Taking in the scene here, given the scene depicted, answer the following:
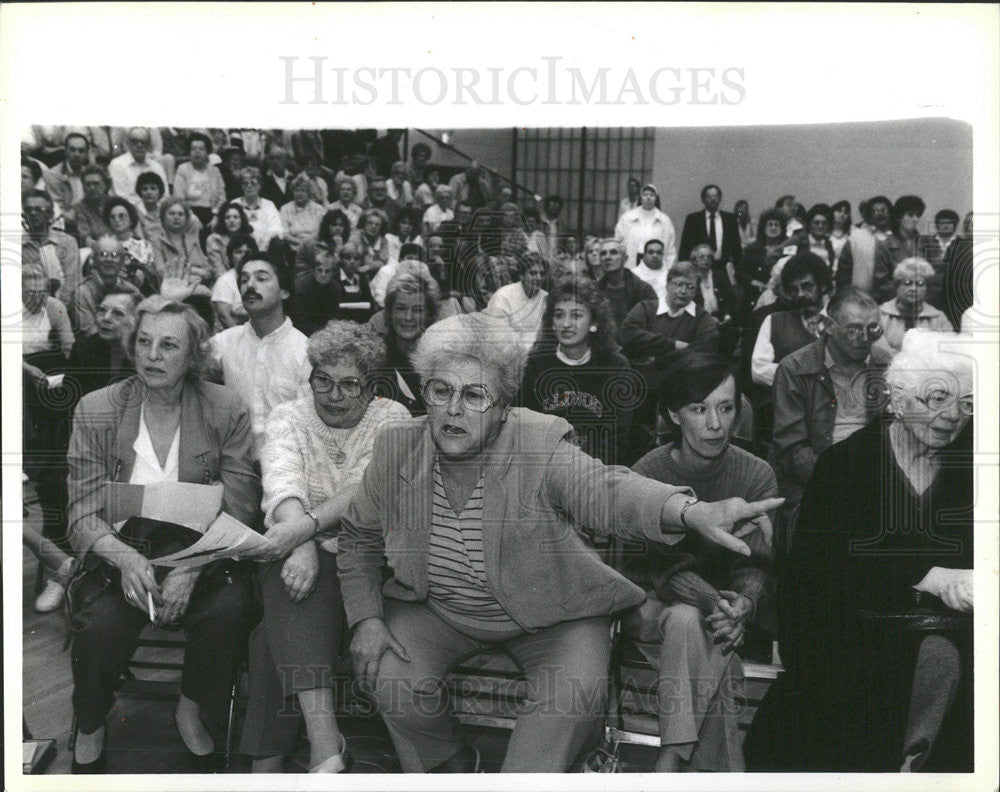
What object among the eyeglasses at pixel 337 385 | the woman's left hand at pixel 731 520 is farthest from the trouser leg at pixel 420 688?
the woman's left hand at pixel 731 520

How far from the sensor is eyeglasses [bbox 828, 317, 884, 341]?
4.05 meters

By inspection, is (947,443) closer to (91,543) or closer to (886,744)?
(886,744)

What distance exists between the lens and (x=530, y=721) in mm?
4000

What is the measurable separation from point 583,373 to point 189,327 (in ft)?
4.19

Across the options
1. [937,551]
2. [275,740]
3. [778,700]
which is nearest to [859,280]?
[937,551]

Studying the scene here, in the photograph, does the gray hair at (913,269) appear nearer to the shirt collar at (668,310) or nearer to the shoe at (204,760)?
the shirt collar at (668,310)

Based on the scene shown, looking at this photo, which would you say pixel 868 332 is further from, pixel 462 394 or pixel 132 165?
pixel 132 165

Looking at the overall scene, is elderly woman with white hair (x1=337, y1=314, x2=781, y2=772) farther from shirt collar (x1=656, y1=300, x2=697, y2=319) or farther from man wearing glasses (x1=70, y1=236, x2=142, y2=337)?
man wearing glasses (x1=70, y1=236, x2=142, y2=337)

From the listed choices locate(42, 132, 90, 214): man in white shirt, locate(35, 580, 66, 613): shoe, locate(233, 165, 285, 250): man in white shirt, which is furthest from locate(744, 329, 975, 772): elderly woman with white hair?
locate(42, 132, 90, 214): man in white shirt

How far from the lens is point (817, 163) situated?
4.01 m

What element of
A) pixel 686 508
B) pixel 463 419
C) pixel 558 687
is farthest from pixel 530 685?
pixel 463 419

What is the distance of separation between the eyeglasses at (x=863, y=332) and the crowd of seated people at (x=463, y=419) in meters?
0.02

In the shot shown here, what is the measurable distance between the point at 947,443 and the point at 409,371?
1.75 m

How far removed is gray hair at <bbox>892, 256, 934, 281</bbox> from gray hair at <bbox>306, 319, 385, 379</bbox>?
166 cm
